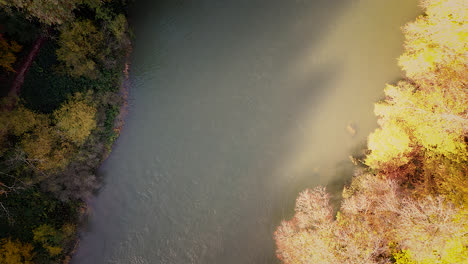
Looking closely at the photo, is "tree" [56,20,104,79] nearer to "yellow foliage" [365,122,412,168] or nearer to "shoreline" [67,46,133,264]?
"shoreline" [67,46,133,264]

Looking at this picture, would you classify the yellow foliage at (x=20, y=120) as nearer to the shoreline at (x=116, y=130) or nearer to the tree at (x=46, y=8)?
the shoreline at (x=116, y=130)

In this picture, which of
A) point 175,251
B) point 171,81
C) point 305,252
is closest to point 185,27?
point 171,81

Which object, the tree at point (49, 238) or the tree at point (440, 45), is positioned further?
the tree at point (440, 45)

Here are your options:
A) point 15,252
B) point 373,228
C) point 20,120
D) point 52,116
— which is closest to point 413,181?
Answer: point 373,228

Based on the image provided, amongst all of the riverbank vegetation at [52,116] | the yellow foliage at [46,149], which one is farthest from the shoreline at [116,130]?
the yellow foliage at [46,149]

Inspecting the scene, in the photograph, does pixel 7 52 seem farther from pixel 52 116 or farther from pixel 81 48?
pixel 52 116
